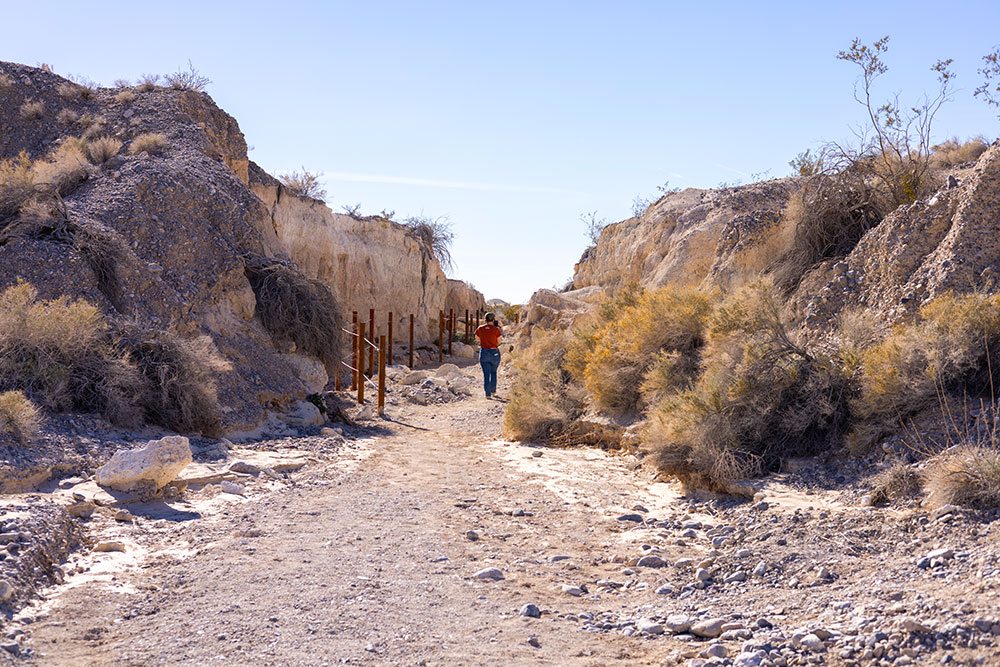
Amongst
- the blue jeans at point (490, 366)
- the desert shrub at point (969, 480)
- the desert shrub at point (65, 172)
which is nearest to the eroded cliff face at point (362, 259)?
the blue jeans at point (490, 366)

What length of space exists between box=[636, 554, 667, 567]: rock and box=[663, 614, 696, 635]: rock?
1210mm

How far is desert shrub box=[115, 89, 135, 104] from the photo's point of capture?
17.0 metres

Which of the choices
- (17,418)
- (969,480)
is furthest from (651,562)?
(17,418)

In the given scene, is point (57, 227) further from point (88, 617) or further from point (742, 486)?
point (742, 486)

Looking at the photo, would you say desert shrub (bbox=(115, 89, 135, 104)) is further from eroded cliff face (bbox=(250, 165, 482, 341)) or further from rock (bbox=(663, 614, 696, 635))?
rock (bbox=(663, 614, 696, 635))

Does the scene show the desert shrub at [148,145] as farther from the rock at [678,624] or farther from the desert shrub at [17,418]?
the rock at [678,624]

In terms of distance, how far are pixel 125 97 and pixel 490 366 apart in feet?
32.2

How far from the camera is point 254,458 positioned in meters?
9.46

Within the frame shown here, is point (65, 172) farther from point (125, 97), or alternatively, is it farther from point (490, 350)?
point (490, 350)

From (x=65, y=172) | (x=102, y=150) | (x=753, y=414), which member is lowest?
(x=753, y=414)

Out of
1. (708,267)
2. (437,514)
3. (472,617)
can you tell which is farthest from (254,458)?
(708,267)

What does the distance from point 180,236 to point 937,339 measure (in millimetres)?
10823

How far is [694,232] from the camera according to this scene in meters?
16.9

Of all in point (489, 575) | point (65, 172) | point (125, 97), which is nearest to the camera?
point (489, 575)
